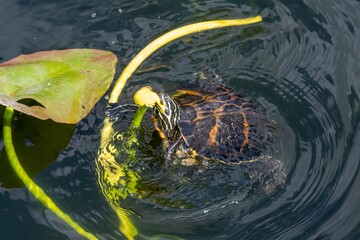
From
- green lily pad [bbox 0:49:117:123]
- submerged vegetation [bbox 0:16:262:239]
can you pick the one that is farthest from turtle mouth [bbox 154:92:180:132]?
green lily pad [bbox 0:49:117:123]

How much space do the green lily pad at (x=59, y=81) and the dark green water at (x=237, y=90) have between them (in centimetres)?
42

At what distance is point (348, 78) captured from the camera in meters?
4.45

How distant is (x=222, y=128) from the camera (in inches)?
151

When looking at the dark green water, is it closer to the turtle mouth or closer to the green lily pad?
the turtle mouth

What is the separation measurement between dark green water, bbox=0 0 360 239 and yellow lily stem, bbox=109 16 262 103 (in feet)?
Answer: 0.85

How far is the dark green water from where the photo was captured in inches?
141

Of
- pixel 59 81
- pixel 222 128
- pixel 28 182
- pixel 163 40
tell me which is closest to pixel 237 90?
pixel 222 128

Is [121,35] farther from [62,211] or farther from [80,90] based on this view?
[62,211]

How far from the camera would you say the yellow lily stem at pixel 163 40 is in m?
3.80

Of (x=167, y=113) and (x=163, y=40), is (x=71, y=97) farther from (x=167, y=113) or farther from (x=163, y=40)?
(x=163, y=40)

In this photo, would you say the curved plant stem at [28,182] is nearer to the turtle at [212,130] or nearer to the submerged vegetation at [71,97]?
the submerged vegetation at [71,97]

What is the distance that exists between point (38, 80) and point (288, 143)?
177cm

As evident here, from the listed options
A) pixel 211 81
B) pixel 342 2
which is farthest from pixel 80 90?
pixel 342 2

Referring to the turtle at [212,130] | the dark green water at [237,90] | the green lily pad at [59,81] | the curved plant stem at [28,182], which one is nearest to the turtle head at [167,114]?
the turtle at [212,130]
